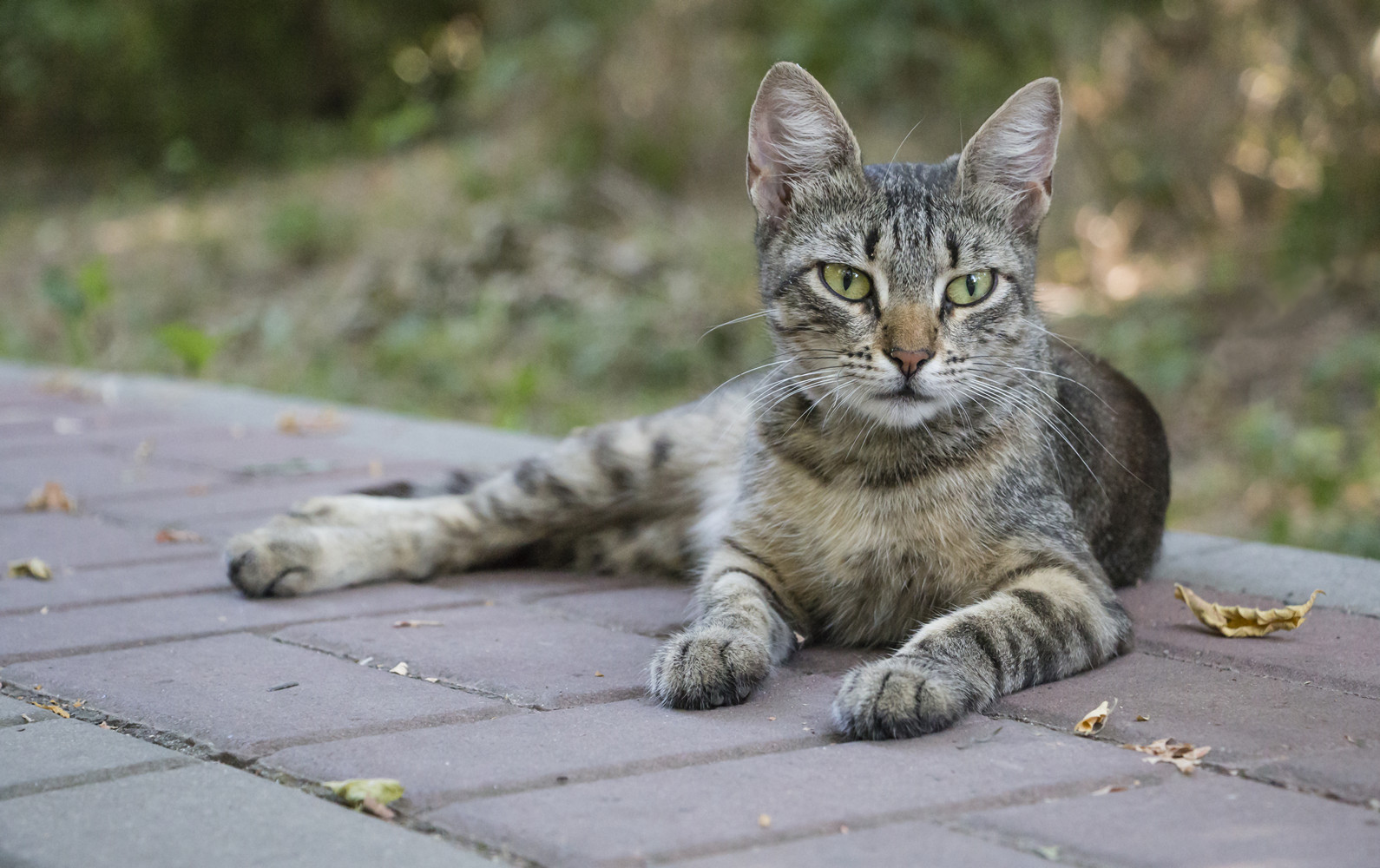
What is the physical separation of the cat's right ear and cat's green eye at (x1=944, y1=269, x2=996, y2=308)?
1.23 ft

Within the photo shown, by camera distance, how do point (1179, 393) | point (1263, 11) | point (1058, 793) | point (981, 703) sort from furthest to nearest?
point (1263, 11) < point (1179, 393) < point (981, 703) < point (1058, 793)

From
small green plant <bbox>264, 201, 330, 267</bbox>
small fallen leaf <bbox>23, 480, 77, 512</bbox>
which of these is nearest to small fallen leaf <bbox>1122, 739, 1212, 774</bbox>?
small fallen leaf <bbox>23, 480, 77, 512</bbox>

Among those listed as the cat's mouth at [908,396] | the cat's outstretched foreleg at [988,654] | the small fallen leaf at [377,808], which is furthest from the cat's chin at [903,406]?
the small fallen leaf at [377,808]

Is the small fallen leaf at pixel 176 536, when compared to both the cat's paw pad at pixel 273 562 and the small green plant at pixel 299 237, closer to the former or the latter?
the cat's paw pad at pixel 273 562

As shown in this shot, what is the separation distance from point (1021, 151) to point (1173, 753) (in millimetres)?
1590

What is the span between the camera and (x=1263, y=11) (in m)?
7.65

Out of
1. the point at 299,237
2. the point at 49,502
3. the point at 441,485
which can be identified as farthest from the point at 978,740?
the point at 299,237

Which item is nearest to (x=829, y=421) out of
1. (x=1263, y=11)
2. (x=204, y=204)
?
(x=1263, y=11)

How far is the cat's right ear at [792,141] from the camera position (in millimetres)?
3299

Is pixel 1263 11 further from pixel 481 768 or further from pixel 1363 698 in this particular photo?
pixel 481 768

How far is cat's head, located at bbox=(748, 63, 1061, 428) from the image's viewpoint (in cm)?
305

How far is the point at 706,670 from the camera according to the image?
2.57 metres

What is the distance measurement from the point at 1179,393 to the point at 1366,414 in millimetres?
907

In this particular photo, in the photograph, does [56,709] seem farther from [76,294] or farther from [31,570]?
[76,294]
